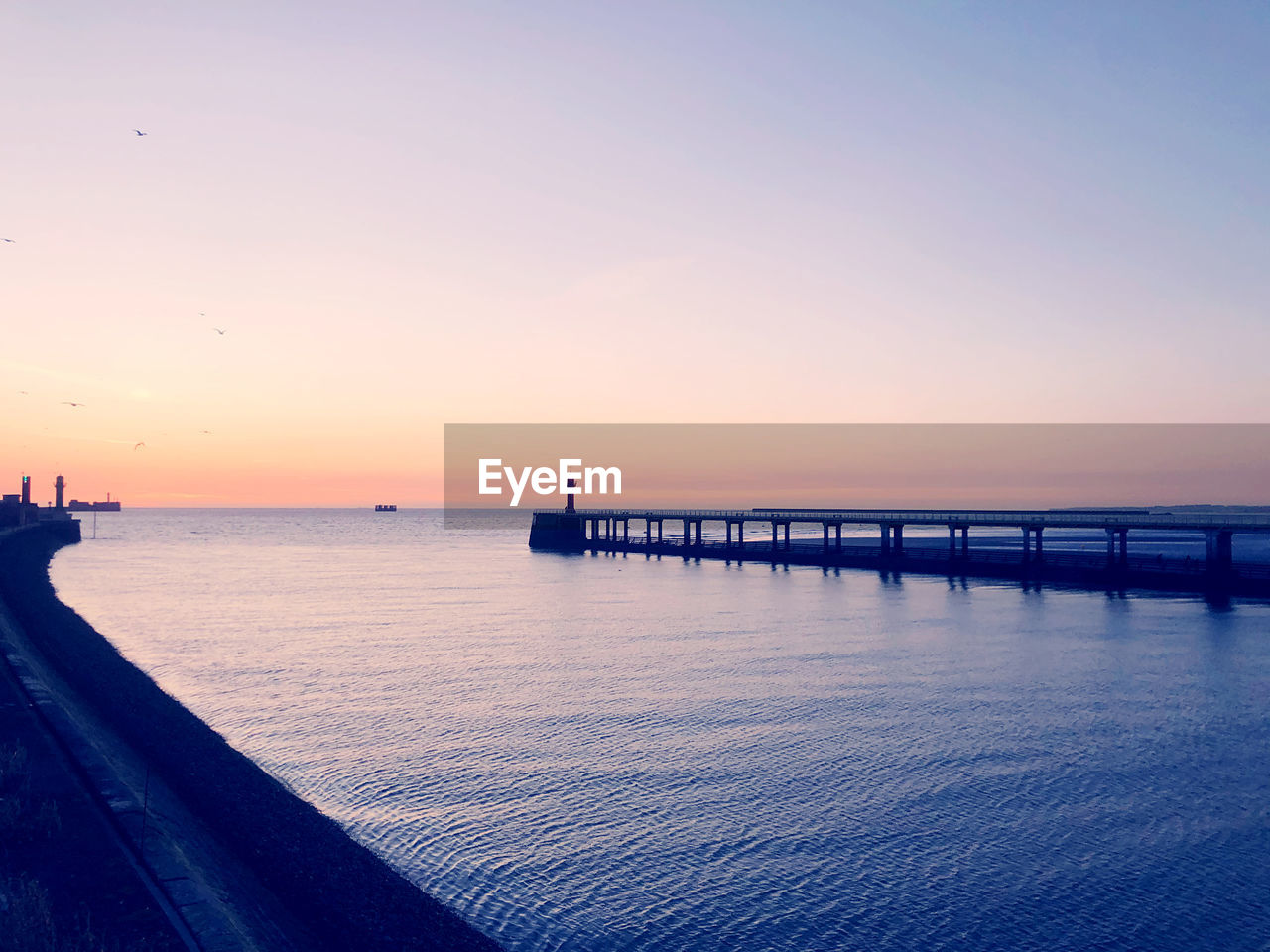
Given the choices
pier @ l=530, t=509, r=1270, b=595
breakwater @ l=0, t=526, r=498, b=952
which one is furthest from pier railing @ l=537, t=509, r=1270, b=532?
breakwater @ l=0, t=526, r=498, b=952

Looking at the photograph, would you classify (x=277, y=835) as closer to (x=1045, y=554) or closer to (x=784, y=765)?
(x=784, y=765)

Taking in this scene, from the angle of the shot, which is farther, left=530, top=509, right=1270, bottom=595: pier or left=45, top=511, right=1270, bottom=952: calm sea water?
left=530, top=509, right=1270, bottom=595: pier

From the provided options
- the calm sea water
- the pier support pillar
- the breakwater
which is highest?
the pier support pillar

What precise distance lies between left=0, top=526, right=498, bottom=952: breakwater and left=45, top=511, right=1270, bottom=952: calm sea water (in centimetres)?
99

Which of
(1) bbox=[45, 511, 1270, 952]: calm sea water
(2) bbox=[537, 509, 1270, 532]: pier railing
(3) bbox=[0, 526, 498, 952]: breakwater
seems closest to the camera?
(3) bbox=[0, 526, 498, 952]: breakwater

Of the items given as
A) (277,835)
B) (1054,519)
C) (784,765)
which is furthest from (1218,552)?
(277,835)

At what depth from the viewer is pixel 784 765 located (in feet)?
80.7

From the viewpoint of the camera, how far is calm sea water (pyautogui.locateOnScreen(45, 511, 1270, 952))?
634 inches

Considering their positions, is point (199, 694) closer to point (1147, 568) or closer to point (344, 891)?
point (344, 891)

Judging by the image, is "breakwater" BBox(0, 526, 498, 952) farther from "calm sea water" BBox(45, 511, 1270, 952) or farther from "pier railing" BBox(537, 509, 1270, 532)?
"pier railing" BBox(537, 509, 1270, 532)

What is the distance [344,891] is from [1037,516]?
8682 cm

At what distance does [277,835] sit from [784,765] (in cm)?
1373

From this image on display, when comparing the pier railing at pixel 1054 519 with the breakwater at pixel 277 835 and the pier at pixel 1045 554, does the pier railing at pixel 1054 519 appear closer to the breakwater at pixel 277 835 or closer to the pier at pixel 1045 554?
the pier at pixel 1045 554

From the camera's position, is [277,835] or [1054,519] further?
[1054,519]
